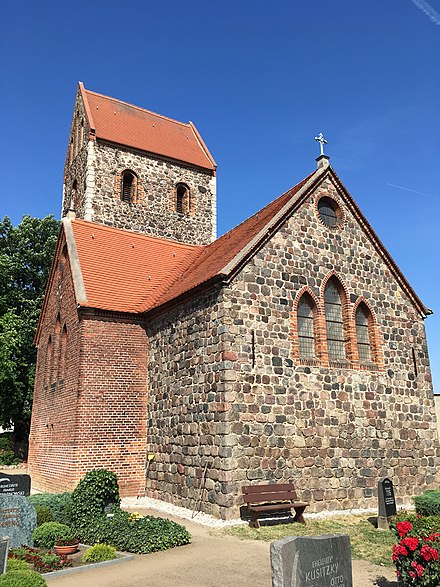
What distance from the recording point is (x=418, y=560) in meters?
6.14

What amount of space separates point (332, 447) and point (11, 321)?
2010cm

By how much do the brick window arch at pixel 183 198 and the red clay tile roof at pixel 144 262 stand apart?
495 centimetres

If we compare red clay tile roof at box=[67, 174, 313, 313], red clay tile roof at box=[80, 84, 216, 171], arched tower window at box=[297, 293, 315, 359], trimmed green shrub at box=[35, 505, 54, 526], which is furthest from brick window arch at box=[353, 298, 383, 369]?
→ red clay tile roof at box=[80, 84, 216, 171]

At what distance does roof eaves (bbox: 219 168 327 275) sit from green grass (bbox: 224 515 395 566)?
604cm

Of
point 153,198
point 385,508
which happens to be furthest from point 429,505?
point 153,198

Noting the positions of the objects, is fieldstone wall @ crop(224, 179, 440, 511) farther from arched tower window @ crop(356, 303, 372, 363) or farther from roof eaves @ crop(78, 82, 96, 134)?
roof eaves @ crop(78, 82, 96, 134)

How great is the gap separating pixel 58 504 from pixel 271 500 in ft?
16.3

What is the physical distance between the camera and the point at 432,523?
6.96 m

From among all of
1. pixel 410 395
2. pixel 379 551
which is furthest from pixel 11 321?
pixel 379 551

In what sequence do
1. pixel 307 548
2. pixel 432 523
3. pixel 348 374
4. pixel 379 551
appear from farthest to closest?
pixel 348 374, pixel 379 551, pixel 432 523, pixel 307 548

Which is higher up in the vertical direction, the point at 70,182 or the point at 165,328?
the point at 70,182

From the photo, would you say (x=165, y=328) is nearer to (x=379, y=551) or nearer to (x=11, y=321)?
(x=379, y=551)

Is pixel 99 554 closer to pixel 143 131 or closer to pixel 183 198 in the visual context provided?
pixel 183 198

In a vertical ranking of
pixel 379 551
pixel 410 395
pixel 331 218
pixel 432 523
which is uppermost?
pixel 331 218
